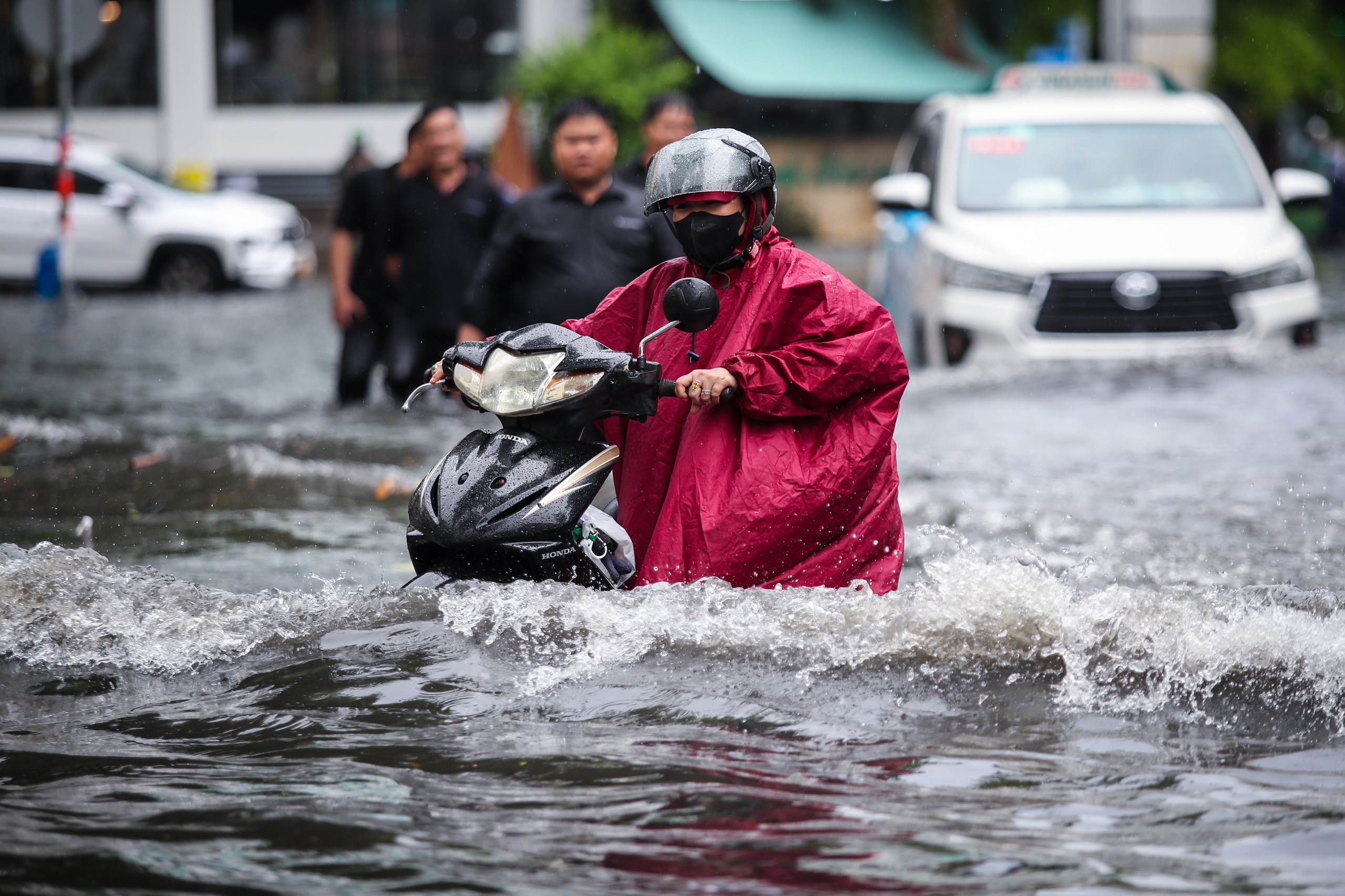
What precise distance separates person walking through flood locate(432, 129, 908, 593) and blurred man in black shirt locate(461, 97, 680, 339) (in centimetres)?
318

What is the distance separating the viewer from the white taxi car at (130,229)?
20422mm

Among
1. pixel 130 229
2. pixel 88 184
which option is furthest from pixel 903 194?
pixel 88 184

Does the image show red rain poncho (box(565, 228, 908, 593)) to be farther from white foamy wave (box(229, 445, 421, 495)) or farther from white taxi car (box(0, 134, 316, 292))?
white taxi car (box(0, 134, 316, 292))

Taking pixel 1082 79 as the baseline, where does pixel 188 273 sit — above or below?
below

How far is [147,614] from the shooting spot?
4.66 meters

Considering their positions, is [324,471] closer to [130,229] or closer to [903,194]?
[903,194]

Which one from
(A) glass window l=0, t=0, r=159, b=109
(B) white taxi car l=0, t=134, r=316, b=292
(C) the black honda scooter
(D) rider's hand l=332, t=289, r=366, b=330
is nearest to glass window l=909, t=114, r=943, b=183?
(D) rider's hand l=332, t=289, r=366, b=330

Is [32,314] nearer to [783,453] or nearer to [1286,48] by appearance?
[783,453]

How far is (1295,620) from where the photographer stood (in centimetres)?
453

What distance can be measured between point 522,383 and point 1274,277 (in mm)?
7213

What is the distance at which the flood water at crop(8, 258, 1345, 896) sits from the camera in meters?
3.25

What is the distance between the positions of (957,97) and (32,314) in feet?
34.0

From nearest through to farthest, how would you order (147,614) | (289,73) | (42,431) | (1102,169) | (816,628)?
1. (816,628)
2. (147,614)
3. (42,431)
4. (1102,169)
5. (289,73)

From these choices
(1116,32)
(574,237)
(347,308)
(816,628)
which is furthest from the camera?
(1116,32)
